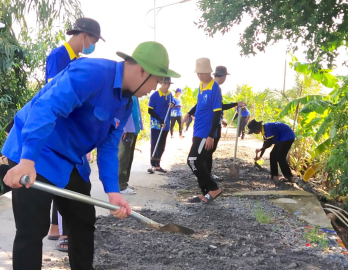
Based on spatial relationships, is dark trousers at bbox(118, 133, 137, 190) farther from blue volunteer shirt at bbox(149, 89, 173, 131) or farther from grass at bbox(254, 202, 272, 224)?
grass at bbox(254, 202, 272, 224)

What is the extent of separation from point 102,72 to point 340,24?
4370 mm

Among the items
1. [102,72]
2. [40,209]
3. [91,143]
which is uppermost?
[102,72]

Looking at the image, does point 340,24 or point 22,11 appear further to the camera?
point 22,11

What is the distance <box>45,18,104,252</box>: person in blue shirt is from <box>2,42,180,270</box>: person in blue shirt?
995 mm

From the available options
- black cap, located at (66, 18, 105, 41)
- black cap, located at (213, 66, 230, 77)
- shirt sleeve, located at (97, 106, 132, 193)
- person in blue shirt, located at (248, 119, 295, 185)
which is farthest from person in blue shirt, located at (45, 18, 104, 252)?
person in blue shirt, located at (248, 119, 295, 185)

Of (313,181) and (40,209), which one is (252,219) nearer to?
(40,209)

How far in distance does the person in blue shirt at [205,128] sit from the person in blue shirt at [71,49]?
8.12ft

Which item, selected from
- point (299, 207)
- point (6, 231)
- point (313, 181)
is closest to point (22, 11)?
point (6, 231)

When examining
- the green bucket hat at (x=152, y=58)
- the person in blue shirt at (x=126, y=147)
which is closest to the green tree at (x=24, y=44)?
the person in blue shirt at (x=126, y=147)

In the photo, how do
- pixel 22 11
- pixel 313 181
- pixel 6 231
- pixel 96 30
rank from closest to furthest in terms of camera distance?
pixel 96 30 → pixel 6 231 → pixel 22 11 → pixel 313 181

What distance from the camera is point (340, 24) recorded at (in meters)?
5.73

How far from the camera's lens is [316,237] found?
4.59 meters

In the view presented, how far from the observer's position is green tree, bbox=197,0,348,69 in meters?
5.62

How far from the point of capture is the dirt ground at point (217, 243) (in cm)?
377
